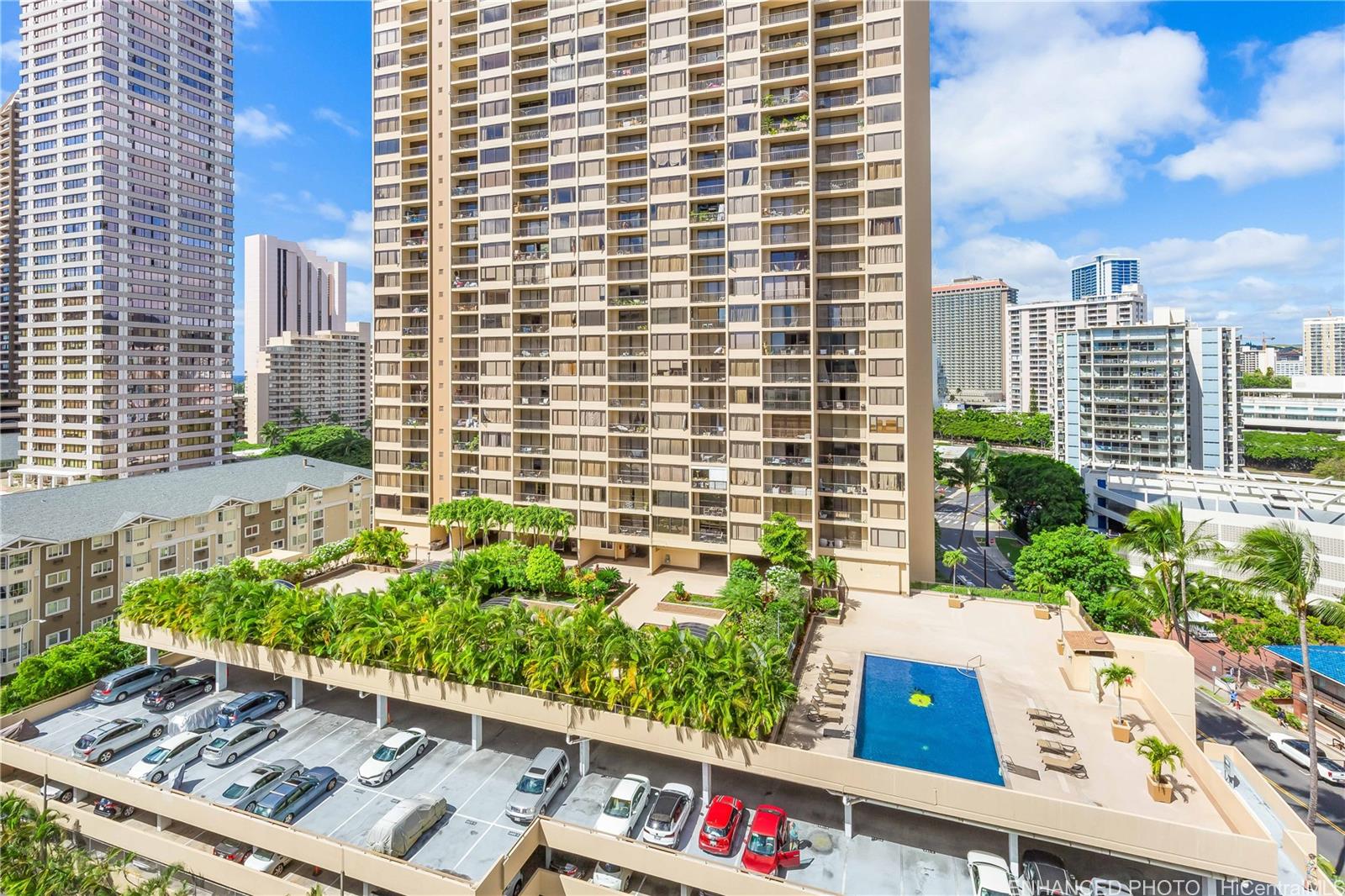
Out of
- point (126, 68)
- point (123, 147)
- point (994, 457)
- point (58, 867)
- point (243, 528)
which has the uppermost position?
point (126, 68)

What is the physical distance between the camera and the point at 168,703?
3428cm

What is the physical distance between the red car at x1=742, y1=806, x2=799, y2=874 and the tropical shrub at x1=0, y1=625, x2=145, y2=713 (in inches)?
1573

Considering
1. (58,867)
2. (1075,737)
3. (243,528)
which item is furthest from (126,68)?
(1075,737)

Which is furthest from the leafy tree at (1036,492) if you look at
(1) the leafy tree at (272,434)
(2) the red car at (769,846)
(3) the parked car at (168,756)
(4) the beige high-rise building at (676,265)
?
(1) the leafy tree at (272,434)

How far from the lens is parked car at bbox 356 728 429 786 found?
2795 cm

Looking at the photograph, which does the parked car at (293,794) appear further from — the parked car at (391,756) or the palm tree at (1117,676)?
the palm tree at (1117,676)

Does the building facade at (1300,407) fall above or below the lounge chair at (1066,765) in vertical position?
above

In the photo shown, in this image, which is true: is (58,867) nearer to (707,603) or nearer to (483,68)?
(707,603)

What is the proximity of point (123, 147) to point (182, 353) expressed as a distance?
28.0m

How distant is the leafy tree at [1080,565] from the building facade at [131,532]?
224ft

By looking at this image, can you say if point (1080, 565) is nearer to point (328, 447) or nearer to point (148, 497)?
point (148, 497)

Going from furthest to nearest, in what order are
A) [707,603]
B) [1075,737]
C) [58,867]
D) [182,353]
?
[182,353], [707,603], [1075,737], [58,867]

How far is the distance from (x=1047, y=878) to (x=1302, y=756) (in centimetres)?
2760

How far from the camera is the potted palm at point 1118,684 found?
2670 cm
